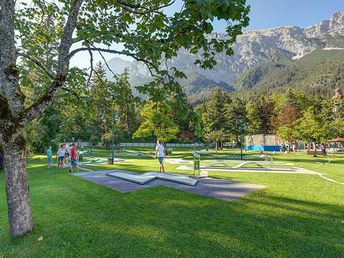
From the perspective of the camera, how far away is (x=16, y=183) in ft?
15.3

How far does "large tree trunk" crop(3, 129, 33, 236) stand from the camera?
459cm

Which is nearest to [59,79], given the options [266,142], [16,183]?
[16,183]

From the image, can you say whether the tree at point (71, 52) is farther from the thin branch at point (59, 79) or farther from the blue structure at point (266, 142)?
the blue structure at point (266, 142)

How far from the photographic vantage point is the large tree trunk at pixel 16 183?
4586mm

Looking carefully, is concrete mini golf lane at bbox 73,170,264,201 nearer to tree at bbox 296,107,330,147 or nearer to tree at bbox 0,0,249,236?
tree at bbox 0,0,249,236

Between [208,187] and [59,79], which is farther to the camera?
[208,187]

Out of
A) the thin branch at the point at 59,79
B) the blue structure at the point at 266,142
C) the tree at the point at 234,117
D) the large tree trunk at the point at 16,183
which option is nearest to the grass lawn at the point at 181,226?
the large tree trunk at the point at 16,183

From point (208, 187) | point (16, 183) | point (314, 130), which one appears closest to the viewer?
point (16, 183)

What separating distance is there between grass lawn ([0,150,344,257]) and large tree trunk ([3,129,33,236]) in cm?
31

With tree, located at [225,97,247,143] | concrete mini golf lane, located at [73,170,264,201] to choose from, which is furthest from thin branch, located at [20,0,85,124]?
tree, located at [225,97,247,143]

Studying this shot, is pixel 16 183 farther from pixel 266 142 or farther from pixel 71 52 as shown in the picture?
pixel 266 142

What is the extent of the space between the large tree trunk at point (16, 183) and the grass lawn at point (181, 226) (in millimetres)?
307

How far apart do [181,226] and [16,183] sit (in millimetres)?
→ 3577

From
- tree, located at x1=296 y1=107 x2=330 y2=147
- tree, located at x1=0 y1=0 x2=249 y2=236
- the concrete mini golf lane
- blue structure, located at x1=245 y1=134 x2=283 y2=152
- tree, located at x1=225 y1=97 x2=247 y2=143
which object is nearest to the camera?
tree, located at x1=0 y1=0 x2=249 y2=236
